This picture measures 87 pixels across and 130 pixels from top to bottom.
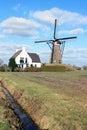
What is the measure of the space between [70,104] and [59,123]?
4.27 m

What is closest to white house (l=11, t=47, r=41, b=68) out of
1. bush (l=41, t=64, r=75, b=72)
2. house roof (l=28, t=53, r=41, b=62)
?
house roof (l=28, t=53, r=41, b=62)

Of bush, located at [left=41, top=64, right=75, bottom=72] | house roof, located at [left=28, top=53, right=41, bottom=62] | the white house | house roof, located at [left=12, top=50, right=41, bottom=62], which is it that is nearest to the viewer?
bush, located at [left=41, top=64, right=75, bottom=72]

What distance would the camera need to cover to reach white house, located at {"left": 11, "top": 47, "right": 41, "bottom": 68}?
383ft

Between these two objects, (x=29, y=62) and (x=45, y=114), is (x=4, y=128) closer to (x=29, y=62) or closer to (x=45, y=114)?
(x=45, y=114)

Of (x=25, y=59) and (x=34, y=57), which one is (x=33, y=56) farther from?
(x=25, y=59)

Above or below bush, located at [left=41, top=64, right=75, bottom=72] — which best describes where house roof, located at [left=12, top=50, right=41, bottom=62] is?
above

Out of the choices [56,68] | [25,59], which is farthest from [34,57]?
[56,68]

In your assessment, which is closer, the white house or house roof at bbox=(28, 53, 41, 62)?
the white house

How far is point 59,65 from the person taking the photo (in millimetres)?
83938

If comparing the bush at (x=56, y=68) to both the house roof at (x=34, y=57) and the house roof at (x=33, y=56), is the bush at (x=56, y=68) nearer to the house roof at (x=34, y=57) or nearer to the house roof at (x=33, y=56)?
the house roof at (x=33, y=56)

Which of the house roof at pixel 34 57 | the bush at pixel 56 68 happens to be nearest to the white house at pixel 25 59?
the house roof at pixel 34 57

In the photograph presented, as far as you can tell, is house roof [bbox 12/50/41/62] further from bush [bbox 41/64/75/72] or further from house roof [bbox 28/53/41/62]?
bush [bbox 41/64/75/72]

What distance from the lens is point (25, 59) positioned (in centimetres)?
11875

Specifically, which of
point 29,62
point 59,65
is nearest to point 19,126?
point 59,65
